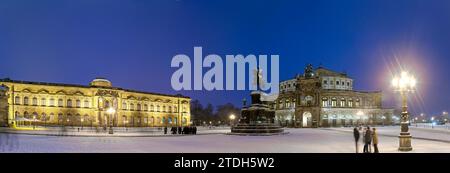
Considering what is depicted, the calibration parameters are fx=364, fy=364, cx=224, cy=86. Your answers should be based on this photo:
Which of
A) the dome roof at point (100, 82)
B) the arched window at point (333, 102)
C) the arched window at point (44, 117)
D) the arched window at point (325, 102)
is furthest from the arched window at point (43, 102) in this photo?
the arched window at point (333, 102)

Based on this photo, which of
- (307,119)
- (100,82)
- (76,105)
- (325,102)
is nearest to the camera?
(76,105)

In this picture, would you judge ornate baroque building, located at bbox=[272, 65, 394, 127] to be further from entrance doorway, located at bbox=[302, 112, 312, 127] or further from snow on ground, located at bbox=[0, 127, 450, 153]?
snow on ground, located at bbox=[0, 127, 450, 153]

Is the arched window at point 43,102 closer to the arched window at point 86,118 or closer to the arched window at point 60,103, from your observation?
the arched window at point 60,103

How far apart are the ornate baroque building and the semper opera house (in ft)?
135

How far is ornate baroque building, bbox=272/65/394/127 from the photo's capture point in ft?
320

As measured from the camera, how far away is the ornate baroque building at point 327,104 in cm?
9750

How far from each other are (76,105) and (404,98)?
273ft

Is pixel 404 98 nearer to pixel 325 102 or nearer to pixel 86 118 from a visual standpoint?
pixel 325 102

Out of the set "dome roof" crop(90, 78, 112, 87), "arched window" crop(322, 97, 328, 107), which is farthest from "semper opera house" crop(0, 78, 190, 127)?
"arched window" crop(322, 97, 328, 107)

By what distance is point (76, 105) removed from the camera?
3553 inches

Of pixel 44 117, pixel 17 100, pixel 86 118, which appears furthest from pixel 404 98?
pixel 86 118

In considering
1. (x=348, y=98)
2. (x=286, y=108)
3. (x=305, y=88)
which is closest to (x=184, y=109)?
(x=286, y=108)

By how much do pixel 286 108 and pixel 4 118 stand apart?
72373mm
